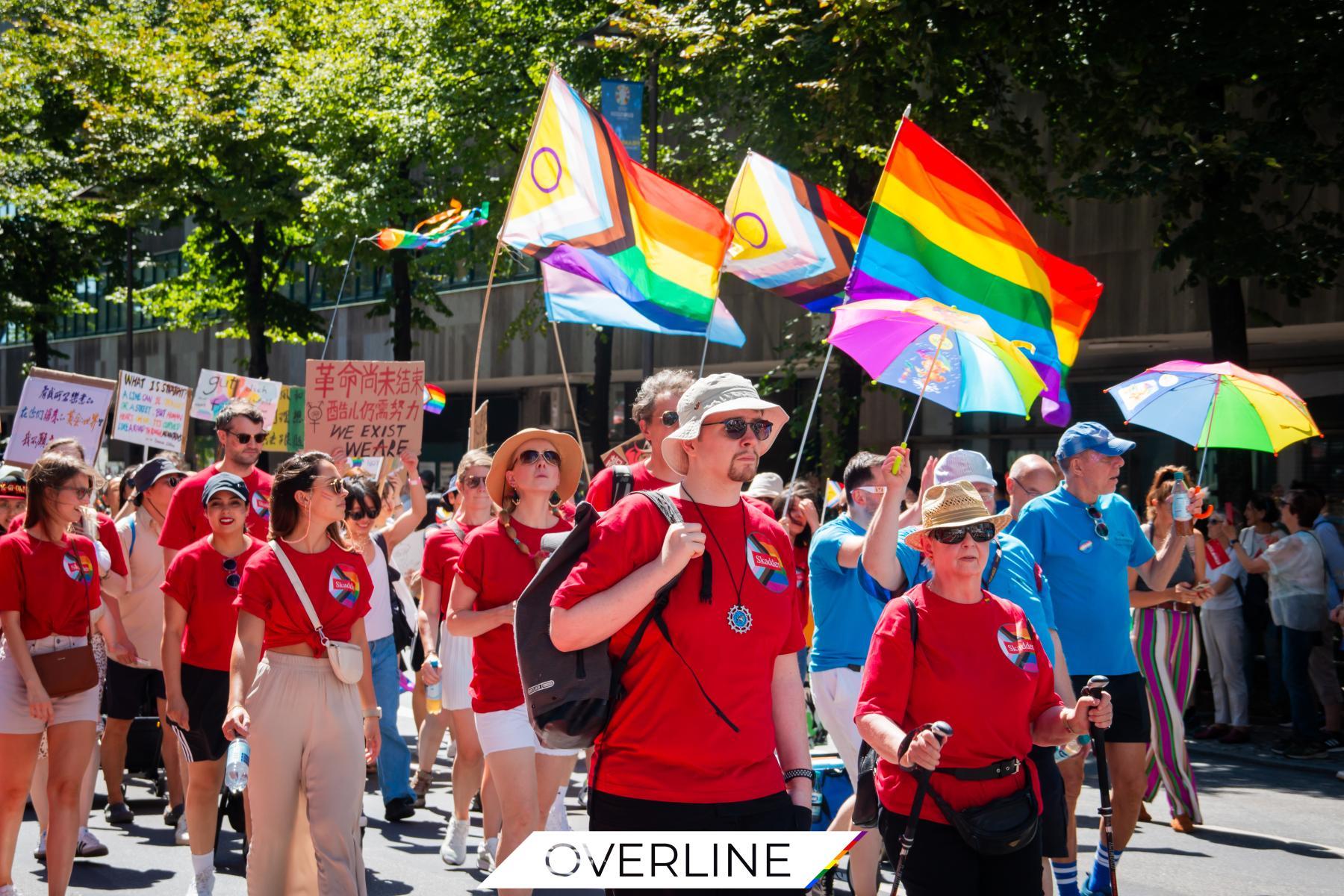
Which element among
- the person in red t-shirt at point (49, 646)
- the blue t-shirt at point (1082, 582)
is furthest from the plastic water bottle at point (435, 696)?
the blue t-shirt at point (1082, 582)

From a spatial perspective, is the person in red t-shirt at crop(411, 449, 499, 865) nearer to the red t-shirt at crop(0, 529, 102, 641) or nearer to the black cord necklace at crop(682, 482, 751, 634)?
the red t-shirt at crop(0, 529, 102, 641)

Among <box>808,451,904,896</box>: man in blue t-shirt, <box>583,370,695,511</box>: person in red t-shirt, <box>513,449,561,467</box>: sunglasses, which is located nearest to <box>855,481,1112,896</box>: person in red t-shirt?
<box>583,370,695,511</box>: person in red t-shirt

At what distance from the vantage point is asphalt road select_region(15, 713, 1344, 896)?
24.8 ft

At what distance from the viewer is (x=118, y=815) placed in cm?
913

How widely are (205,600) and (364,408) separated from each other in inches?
146

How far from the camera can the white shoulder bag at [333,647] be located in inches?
231

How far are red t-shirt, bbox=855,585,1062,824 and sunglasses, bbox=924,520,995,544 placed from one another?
0.59 feet

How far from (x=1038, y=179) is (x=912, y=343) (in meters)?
10.0

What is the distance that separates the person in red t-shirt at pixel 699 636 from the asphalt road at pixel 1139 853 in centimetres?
383

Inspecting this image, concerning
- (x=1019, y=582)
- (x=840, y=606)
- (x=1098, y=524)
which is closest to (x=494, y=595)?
(x=840, y=606)

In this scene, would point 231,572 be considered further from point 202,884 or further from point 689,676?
point 689,676

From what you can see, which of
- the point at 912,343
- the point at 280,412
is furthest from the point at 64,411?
the point at 912,343

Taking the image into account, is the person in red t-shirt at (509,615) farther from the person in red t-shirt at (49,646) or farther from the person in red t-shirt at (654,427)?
the person in red t-shirt at (49,646)

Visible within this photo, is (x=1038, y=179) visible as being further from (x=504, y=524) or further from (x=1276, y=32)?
(x=504, y=524)
